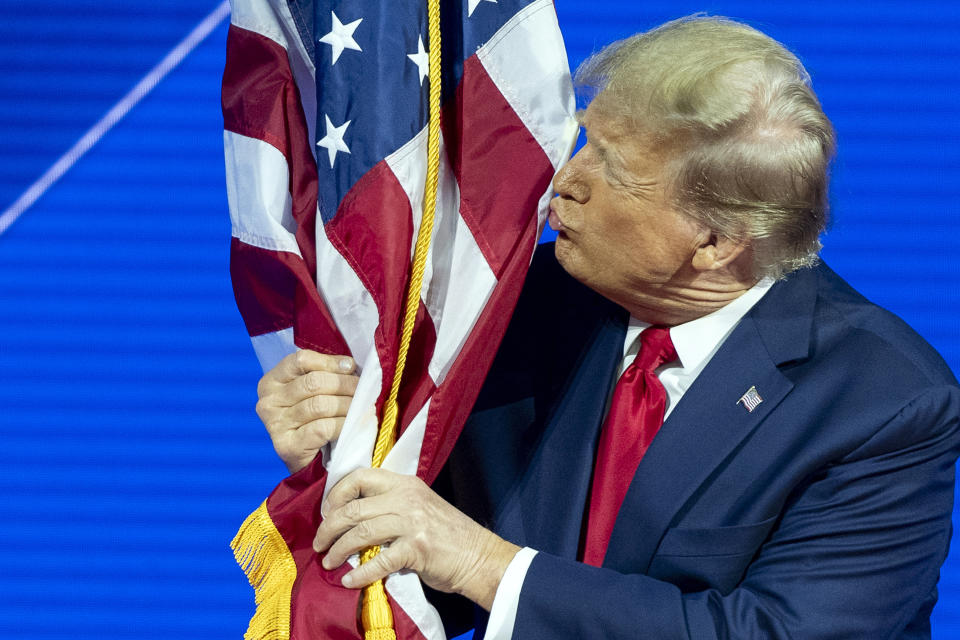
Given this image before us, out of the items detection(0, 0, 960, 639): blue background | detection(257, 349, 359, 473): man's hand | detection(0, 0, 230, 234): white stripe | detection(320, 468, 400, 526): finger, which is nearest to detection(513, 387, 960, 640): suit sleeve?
detection(320, 468, 400, 526): finger

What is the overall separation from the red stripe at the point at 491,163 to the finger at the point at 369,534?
36 cm

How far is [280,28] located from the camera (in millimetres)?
1433

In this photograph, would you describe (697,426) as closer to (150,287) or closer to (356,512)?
(356,512)

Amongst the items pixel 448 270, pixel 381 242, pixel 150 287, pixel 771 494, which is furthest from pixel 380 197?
pixel 150 287

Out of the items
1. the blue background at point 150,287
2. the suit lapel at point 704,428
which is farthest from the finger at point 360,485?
the blue background at point 150,287

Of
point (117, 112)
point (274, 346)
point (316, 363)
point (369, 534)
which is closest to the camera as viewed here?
point (369, 534)

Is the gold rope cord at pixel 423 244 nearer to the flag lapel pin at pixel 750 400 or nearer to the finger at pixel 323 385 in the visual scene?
the finger at pixel 323 385

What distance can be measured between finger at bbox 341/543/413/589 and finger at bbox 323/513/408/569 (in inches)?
0.6

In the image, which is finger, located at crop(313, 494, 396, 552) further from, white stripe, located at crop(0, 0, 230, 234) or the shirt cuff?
white stripe, located at crop(0, 0, 230, 234)

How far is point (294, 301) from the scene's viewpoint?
145 centimetres

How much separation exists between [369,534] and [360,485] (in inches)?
2.5

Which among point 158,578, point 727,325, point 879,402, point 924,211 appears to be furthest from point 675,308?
point 158,578

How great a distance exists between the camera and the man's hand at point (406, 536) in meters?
1.31

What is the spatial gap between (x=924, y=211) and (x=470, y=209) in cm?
162
